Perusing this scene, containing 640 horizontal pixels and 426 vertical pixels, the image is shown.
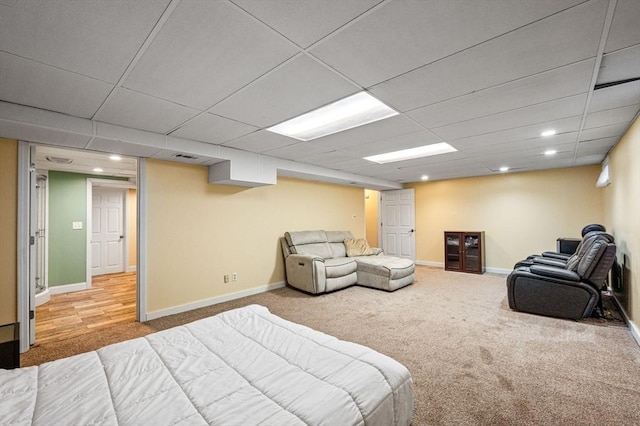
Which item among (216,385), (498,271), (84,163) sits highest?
(84,163)

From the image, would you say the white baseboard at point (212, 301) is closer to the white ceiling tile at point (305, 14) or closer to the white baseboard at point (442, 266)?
the white ceiling tile at point (305, 14)

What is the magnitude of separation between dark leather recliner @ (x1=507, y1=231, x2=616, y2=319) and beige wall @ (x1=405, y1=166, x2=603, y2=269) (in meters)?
2.48

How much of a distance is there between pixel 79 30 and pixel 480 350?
3.80 metres

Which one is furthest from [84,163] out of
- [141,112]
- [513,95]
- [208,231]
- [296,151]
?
[513,95]

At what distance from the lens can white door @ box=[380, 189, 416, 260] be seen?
25.1 feet

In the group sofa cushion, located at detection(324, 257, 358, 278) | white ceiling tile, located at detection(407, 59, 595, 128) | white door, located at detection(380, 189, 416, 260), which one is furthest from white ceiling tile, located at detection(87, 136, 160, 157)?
white door, located at detection(380, 189, 416, 260)

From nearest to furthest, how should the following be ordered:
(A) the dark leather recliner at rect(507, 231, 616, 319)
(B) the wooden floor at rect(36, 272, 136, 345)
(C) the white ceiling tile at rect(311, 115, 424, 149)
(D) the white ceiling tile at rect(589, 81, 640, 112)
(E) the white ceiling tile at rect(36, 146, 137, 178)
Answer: (D) the white ceiling tile at rect(589, 81, 640, 112), (C) the white ceiling tile at rect(311, 115, 424, 149), (A) the dark leather recliner at rect(507, 231, 616, 319), (B) the wooden floor at rect(36, 272, 136, 345), (E) the white ceiling tile at rect(36, 146, 137, 178)

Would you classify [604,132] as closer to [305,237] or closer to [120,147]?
[305,237]

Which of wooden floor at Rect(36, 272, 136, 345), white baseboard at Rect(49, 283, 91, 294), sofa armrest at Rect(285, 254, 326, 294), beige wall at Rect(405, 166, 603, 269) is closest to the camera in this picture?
wooden floor at Rect(36, 272, 136, 345)

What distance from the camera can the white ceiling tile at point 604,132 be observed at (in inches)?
123

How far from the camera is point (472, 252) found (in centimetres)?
643

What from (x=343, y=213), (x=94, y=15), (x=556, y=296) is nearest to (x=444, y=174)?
(x=343, y=213)

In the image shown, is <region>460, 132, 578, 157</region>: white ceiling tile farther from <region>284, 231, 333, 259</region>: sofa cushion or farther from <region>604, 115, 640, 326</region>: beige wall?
<region>284, 231, 333, 259</region>: sofa cushion

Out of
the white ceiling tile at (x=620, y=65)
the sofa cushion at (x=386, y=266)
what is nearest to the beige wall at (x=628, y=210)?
the white ceiling tile at (x=620, y=65)
